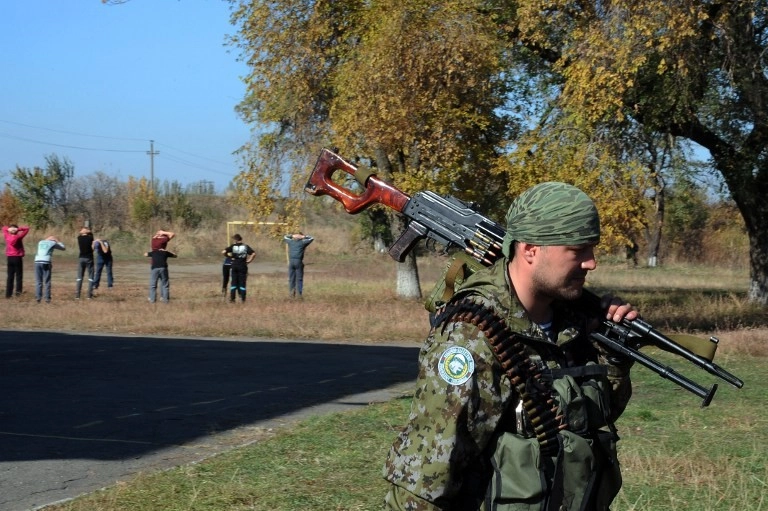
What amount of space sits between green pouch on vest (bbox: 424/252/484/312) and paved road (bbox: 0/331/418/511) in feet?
11.7

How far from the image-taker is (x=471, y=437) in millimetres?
2777

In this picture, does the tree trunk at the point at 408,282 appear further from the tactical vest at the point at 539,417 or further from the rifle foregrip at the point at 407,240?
the tactical vest at the point at 539,417

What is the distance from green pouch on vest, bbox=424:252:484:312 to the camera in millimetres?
3560

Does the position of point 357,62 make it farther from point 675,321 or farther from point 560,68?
point 675,321

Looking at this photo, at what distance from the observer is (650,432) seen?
846 centimetres

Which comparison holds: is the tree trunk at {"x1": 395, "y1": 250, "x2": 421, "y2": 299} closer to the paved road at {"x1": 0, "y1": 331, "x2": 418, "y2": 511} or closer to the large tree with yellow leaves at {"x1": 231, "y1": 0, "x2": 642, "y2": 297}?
the large tree with yellow leaves at {"x1": 231, "y1": 0, "x2": 642, "y2": 297}

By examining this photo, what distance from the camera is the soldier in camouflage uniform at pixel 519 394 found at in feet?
9.03

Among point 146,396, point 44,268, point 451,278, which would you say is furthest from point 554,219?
point 44,268

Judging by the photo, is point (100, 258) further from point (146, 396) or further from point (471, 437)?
point (471, 437)

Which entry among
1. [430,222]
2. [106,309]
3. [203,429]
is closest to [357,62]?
[106,309]

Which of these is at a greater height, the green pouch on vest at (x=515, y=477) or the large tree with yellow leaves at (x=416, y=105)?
the large tree with yellow leaves at (x=416, y=105)

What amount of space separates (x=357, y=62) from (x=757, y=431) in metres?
13.3

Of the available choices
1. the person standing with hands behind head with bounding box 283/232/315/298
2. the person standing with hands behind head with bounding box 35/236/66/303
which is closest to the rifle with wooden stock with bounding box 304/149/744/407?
the person standing with hands behind head with bounding box 35/236/66/303

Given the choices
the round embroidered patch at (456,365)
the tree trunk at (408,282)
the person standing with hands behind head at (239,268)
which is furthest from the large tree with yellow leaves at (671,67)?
the round embroidered patch at (456,365)
